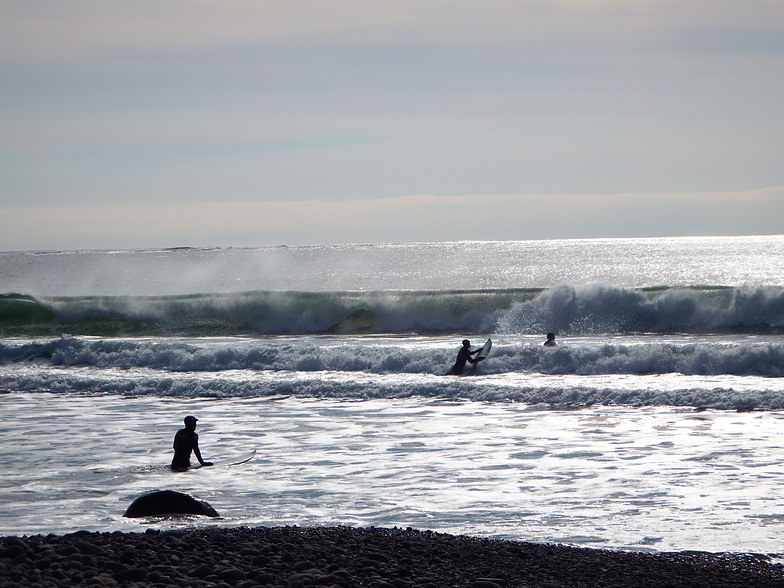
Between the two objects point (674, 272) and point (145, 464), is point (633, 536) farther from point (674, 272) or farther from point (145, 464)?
point (674, 272)

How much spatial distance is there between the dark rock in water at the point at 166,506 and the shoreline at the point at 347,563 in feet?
3.88

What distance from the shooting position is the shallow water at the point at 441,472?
8.56m

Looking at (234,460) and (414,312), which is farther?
(414,312)

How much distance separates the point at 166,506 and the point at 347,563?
307 cm

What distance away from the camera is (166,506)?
28.9 feet

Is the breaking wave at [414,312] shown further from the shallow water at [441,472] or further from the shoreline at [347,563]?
the shoreline at [347,563]

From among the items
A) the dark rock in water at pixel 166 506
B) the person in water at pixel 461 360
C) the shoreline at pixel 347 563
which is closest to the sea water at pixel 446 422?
the dark rock in water at pixel 166 506

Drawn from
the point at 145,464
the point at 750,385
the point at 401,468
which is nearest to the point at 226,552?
the point at 401,468

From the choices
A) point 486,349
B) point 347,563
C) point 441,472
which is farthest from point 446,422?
point 347,563

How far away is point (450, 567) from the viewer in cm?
660

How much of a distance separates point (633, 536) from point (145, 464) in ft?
22.1

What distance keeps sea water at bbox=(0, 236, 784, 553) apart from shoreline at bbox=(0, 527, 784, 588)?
0.73 meters

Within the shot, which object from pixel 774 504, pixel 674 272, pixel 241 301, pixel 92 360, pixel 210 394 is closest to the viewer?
pixel 774 504

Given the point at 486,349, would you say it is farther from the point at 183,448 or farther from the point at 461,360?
the point at 183,448
